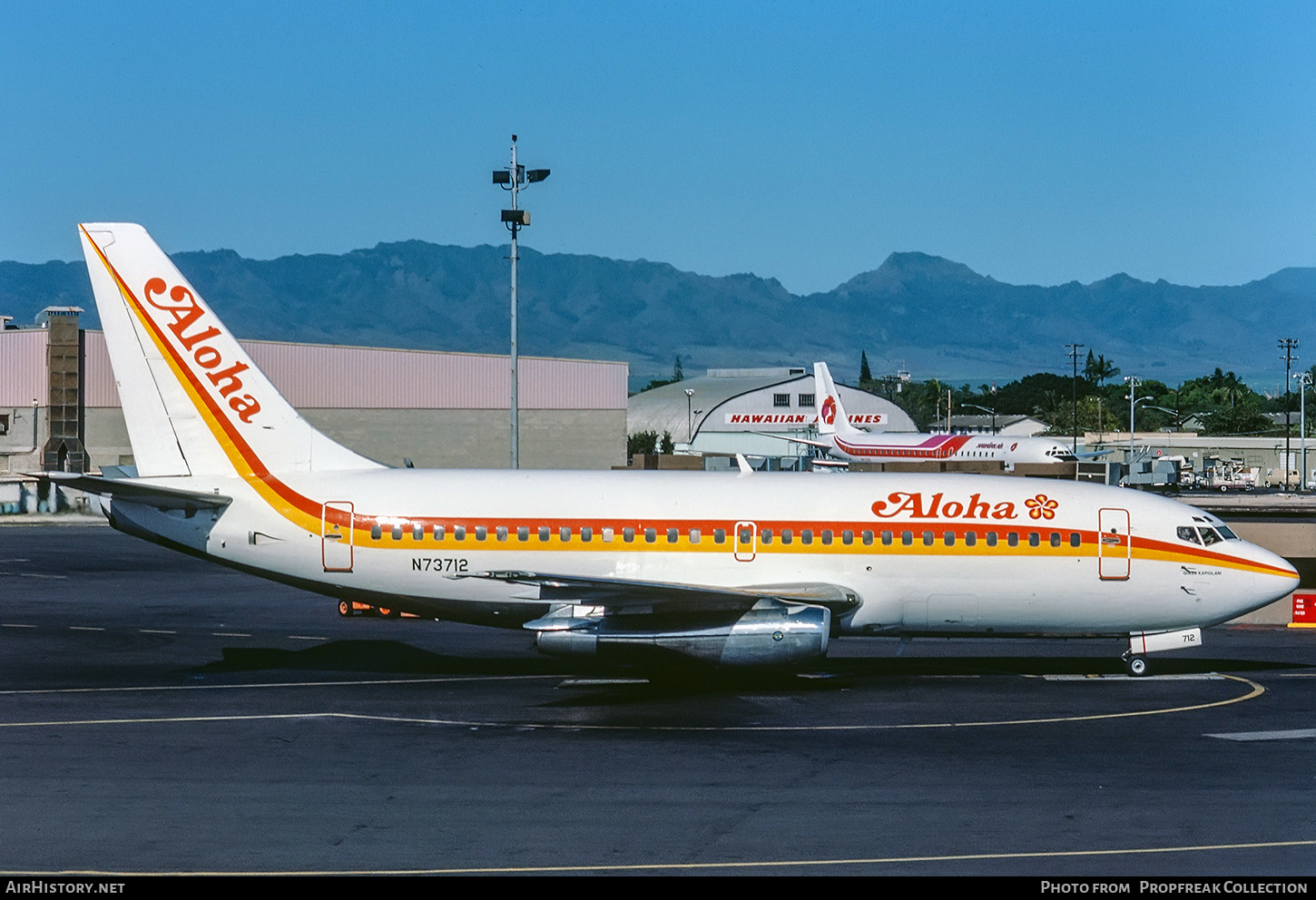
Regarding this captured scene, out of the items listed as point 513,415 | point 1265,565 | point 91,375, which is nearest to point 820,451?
point 91,375

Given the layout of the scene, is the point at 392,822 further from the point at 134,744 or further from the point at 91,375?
the point at 91,375

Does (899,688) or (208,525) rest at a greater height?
(208,525)

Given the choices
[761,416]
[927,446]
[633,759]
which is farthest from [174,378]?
[761,416]

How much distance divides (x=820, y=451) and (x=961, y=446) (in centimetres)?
1258

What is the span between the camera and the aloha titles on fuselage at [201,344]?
27.2m

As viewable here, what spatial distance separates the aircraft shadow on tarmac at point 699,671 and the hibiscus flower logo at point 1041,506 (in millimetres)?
3595

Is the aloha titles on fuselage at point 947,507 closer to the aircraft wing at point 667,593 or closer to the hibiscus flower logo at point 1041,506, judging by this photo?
the hibiscus flower logo at point 1041,506

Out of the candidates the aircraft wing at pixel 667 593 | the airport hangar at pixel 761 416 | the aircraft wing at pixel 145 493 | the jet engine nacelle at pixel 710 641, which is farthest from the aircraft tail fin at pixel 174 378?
the airport hangar at pixel 761 416

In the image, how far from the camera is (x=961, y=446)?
103312mm

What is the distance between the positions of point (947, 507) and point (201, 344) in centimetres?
1536

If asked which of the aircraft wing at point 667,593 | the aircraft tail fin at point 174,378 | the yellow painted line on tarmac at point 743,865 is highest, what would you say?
the aircraft tail fin at point 174,378

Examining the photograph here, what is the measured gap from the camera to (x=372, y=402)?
3460 inches

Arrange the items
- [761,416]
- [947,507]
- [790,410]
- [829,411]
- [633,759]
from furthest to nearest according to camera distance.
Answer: [790,410], [761,416], [829,411], [947,507], [633,759]

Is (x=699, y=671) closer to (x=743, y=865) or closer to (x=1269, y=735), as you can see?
(x=1269, y=735)
